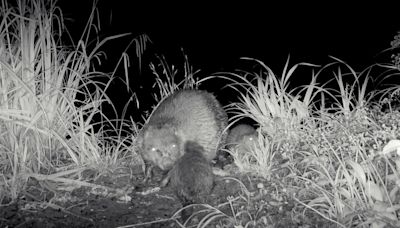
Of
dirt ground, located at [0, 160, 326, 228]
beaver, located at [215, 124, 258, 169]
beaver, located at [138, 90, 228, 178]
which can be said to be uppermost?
beaver, located at [138, 90, 228, 178]

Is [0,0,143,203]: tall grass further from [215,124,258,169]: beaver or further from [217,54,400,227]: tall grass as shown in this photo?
[217,54,400,227]: tall grass

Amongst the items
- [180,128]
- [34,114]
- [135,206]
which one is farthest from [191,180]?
[34,114]

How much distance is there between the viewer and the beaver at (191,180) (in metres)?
3.45

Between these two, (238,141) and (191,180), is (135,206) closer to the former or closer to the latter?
(191,180)

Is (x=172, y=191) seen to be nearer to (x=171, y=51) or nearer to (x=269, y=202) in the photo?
(x=269, y=202)

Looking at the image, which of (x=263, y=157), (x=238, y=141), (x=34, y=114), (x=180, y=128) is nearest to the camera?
(x=263, y=157)

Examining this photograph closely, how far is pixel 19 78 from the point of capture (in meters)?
3.86

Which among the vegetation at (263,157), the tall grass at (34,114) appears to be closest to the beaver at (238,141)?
the vegetation at (263,157)

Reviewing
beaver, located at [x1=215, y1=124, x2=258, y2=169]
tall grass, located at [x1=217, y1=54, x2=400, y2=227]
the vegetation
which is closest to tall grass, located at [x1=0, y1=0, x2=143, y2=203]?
the vegetation

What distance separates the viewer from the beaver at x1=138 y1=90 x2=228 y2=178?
4.07 metres

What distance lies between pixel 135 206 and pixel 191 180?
474 mm

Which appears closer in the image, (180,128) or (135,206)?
(135,206)

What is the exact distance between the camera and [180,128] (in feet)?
14.3

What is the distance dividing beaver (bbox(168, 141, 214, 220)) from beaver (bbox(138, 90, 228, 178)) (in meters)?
0.29
